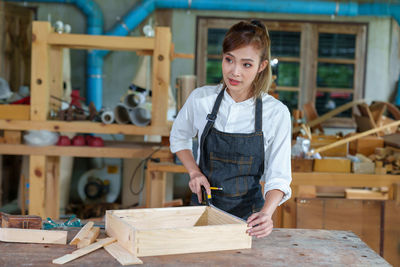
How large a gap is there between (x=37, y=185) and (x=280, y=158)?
244 centimetres

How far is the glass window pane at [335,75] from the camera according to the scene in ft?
22.1

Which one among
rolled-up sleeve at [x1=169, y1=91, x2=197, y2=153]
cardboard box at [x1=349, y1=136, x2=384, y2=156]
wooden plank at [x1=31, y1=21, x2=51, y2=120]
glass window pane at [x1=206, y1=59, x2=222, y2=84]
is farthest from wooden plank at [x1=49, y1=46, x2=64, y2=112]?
glass window pane at [x1=206, y1=59, x2=222, y2=84]

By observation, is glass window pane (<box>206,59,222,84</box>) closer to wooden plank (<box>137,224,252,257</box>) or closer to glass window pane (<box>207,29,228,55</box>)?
glass window pane (<box>207,29,228,55</box>)

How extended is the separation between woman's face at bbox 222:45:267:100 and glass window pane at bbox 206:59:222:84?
478 centimetres

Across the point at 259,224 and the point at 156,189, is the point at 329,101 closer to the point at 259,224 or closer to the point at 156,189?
the point at 156,189

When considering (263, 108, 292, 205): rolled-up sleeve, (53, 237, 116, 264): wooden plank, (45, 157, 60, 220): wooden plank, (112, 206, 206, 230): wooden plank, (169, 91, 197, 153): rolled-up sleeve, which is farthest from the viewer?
(45, 157, 60, 220): wooden plank

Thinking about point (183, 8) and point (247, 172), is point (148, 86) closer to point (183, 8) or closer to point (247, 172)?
point (183, 8)

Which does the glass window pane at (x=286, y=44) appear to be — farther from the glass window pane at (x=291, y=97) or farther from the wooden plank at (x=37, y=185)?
the wooden plank at (x=37, y=185)

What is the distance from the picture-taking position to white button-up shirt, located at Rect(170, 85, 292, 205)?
1949 millimetres

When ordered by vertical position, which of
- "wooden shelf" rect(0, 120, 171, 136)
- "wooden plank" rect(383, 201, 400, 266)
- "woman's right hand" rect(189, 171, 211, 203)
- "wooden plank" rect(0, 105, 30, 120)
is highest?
"wooden plank" rect(0, 105, 30, 120)

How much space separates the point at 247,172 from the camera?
212 cm

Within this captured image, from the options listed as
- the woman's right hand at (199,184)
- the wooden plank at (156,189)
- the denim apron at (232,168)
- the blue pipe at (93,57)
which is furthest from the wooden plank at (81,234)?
the blue pipe at (93,57)

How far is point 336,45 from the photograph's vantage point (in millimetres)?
6707

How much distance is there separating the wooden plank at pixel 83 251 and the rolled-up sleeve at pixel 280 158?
650mm
